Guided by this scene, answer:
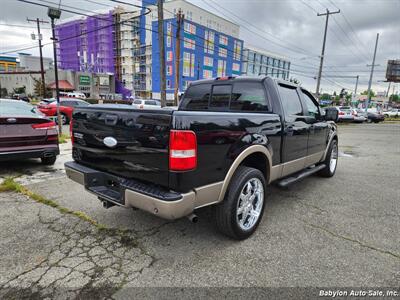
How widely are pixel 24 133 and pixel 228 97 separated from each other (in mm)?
3958

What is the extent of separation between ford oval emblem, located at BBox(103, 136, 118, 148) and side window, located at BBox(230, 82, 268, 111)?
1857 millimetres

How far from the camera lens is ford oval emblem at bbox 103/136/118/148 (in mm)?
2629

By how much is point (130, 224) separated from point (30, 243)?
1.08 m

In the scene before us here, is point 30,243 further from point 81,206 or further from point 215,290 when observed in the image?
point 215,290

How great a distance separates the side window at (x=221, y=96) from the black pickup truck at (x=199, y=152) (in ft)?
0.05

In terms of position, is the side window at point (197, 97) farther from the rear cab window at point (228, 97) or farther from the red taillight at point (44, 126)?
the red taillight at point (44, 126)

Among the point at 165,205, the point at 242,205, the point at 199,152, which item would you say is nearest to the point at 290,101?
the point at 242,205

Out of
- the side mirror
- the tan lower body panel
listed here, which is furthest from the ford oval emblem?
the side mirror

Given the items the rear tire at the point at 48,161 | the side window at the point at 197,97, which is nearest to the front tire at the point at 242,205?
the side window at the point at 197,97

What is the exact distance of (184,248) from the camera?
279 cm

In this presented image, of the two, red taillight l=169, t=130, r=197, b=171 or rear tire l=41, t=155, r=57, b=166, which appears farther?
rear tire l=41, t=155, r=57, b=166

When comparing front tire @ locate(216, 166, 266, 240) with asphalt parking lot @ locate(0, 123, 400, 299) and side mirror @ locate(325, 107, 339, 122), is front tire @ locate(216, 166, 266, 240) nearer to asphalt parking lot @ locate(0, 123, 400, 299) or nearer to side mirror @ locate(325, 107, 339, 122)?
asphalt parking lot @ locate(0, 123, 400, 299)

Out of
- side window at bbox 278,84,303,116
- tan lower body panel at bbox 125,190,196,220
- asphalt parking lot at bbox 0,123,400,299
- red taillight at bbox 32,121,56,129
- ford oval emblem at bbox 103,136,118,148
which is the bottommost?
asphalt parking lot at bbox 0,123,400,299

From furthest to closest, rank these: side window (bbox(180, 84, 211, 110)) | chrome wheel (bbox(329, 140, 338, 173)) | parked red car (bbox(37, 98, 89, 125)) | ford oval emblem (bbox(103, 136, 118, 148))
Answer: parked red car (bbox(37, 98, 89, 125)) → chrome wheel (bbox(329, 140, 338, 173)) → side window (bbox(180, 84, 211, 110)) → ford oval emblem (bbox(103, 136, 118, 148))
